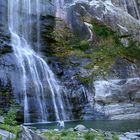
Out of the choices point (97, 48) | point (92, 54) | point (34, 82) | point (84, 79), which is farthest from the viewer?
point (97, 48)

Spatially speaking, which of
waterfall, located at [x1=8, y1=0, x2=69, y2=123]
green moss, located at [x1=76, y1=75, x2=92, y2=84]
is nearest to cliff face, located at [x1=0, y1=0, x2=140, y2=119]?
green moss, located at [x1=76, y1=75, x2=92, y2=84]

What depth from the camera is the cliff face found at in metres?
25.3

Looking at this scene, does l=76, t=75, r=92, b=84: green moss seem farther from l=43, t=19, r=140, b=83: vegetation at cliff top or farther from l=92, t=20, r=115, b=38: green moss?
l=92, t=20, r=115, b=38: green moss

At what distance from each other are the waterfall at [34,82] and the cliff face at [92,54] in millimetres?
529

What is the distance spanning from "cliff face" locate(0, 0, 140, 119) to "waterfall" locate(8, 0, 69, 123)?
53cm

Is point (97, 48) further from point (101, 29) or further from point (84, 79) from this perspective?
point (84, 79)

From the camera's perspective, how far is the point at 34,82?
24078 millimetres

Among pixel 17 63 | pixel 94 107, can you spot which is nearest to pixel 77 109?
pixel 94 107

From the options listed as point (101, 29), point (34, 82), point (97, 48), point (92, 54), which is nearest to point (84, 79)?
point (92, 54)

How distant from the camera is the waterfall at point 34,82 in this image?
75.5 feet

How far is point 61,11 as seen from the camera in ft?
104

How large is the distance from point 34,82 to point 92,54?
22.3 ft

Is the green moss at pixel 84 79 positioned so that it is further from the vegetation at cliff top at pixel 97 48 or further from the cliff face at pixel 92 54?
the vegetation at cliff top at pixel 97 48

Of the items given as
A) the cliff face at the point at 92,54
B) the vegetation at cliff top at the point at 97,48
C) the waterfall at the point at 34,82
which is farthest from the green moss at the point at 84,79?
the waterfall at the point at 34,82
